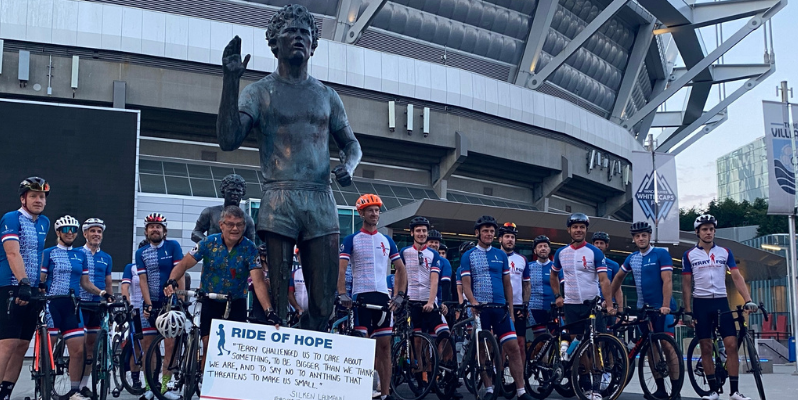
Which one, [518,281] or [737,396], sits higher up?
[518,281]

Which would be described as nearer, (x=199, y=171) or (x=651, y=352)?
(x=651, y=352)

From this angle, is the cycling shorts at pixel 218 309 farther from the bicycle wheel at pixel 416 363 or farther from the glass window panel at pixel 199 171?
the glass window panel at pixel 199 171

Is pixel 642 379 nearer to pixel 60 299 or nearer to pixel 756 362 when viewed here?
pixel 756 362

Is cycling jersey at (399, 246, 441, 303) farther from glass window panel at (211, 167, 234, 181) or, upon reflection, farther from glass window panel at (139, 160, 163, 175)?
glass window panel at (211, 167, 234, 181)

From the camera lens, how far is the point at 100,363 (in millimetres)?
9953

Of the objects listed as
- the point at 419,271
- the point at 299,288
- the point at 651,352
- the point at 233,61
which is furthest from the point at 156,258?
the point at 651,352

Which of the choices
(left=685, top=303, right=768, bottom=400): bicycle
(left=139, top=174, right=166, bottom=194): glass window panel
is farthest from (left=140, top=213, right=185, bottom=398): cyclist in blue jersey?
(left=139, top=174, right=166, bottom=194): glass window panel

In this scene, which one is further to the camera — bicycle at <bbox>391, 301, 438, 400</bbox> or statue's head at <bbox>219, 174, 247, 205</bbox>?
bicycle at <bbox>391, 301, 438, 400</bbox>

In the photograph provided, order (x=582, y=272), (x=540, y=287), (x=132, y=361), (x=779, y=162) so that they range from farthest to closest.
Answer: (x=779, y=162) < (x=540, y=287) < (x=132, y=361) < (x=582, y=272)

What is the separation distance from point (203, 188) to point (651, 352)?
1832 cm

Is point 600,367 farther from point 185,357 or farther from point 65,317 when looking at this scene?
point 65,317

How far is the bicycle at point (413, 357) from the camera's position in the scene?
36.3ft

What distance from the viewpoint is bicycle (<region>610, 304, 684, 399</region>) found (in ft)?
36.1

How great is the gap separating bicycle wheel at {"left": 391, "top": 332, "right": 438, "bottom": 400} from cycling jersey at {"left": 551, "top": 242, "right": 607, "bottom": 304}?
2.07 metres
